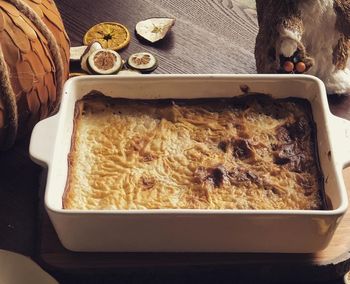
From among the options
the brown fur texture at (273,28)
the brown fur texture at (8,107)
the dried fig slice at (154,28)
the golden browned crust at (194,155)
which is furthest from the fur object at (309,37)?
the brown fur texture at (8,107)

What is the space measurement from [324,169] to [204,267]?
226mm

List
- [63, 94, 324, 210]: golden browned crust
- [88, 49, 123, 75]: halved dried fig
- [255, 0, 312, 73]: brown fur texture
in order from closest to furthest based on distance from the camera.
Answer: [63, 94, 324, 210]: golden browned crust < [255, 0, 312, 73]: brown fur texture < [88, 49, 123, 75]: halved dried fig

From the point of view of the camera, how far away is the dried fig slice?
1.36 m

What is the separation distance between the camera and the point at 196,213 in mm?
892

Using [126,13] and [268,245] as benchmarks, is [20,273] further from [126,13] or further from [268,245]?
[126,13]

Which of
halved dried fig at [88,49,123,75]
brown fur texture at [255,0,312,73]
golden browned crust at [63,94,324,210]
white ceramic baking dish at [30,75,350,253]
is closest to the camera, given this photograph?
white ceramic baking dish at [30,75,350,253]

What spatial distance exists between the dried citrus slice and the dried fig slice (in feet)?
0.10

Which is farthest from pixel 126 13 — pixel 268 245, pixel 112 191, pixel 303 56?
pixel 268 245

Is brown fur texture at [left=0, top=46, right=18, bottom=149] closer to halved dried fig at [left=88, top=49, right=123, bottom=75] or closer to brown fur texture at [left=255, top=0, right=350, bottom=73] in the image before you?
halved dried fig at [left=88, top=49, right=123, bottom=75]

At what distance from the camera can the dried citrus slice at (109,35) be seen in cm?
135

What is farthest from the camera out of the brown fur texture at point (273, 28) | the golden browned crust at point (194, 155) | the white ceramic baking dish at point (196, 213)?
the brown fur texture at point (273, 28)

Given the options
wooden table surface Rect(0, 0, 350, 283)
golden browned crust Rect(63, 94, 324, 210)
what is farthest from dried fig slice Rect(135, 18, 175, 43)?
golden browned crust Rect(63, 94, 324, 210)

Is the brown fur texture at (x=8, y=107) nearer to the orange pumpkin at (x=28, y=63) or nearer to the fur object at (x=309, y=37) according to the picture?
the orange pumpkin at (x=28, y=63)

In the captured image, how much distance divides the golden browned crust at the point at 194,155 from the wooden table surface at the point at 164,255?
79 mm
